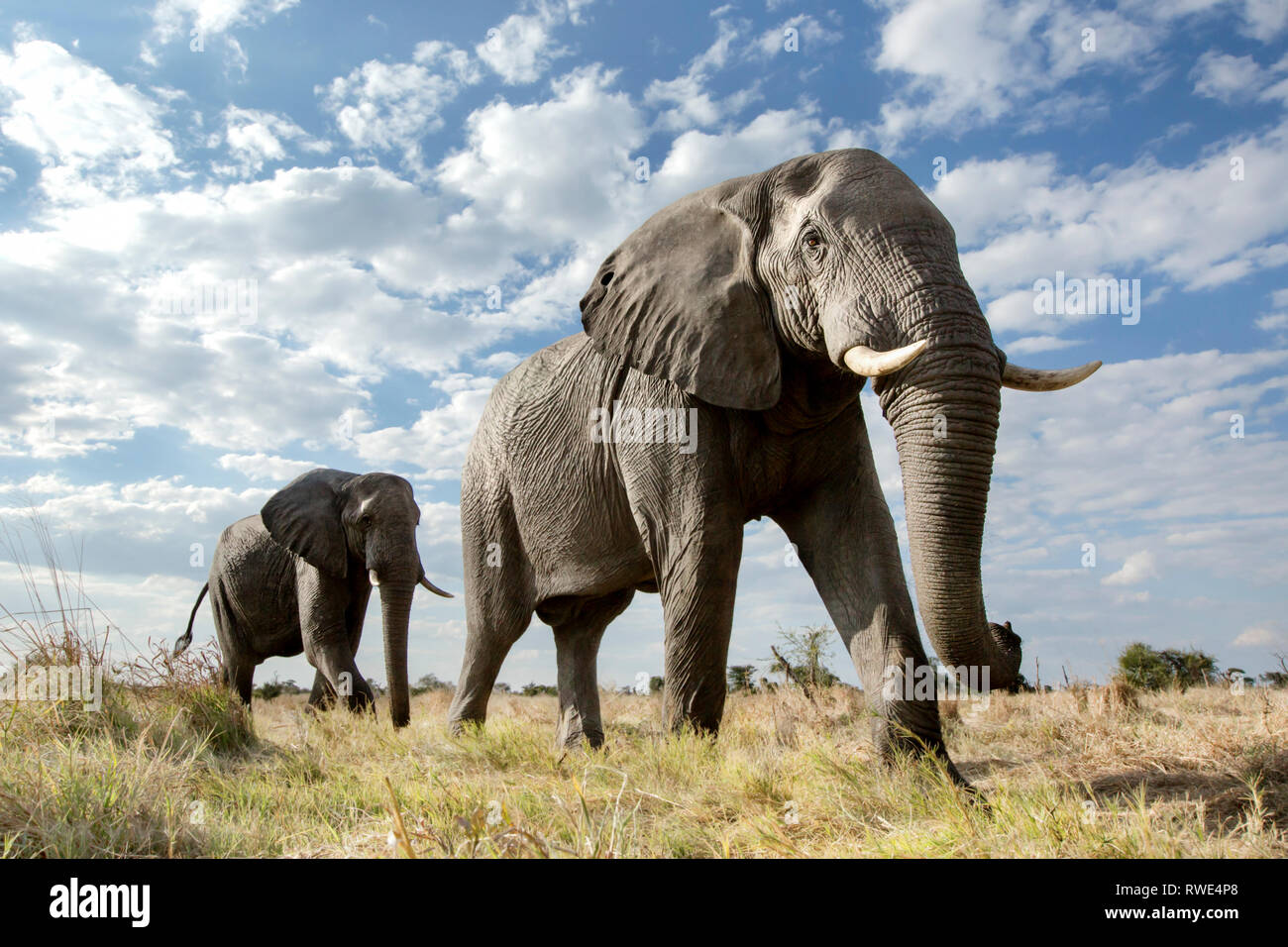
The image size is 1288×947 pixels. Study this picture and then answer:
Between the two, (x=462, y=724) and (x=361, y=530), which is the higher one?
(x=361, y=530)

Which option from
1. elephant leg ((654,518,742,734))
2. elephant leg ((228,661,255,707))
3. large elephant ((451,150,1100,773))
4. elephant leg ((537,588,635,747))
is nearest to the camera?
large elephant ((451,150,1100,773))

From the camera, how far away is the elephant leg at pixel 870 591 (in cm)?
546

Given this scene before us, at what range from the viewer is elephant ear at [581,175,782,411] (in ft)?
19.5

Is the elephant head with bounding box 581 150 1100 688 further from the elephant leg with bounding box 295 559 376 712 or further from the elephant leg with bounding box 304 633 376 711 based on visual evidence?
the elephant leg with bounding box 295 559 376 712

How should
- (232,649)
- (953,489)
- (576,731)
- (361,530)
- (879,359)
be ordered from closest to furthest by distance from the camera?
(953,489)
(879,359)
(576,731)
(361,530)
(232,649)

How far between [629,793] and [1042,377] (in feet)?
11.0

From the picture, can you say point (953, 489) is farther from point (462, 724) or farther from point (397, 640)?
point (397, 640)

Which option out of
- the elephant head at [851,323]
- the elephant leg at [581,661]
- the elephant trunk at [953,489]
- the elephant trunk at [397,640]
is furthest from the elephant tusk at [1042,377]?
the elephant trunk at [397,640]

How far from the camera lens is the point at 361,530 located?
13445 millimetres

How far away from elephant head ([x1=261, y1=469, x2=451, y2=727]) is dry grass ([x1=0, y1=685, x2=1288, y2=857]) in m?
4.53

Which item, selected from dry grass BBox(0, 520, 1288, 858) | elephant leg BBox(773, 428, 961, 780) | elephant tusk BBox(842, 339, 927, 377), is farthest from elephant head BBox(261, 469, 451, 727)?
→ elephant tusk BBox(842, 339, 927, 377)

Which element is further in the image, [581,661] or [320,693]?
[320,693]

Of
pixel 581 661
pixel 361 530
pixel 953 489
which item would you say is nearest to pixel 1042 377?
pixel 953 489
